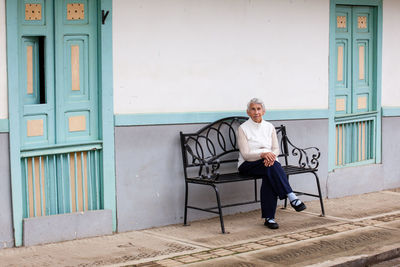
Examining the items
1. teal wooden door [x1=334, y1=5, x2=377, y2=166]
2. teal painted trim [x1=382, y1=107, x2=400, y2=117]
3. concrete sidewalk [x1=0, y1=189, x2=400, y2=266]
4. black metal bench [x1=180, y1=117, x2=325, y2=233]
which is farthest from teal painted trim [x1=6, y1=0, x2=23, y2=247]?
teal painted trim [x1=382, y1=107, x2=400, y2=117]

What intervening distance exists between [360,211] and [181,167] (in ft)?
7.99

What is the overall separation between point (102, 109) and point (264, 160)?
1.86m

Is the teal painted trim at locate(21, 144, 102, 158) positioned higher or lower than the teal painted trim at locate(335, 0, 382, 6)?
lower

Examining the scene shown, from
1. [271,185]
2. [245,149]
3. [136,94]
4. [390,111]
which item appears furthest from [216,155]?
[390,111]

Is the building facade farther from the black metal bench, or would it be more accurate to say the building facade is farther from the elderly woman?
the elderly woman

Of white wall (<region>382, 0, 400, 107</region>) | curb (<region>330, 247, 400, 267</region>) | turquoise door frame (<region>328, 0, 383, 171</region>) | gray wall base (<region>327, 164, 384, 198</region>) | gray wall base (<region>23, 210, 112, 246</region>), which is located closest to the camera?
curb (<region>330, 247, 400, 267</region>)

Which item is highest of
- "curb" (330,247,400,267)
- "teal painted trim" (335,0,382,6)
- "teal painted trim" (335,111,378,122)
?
"teal painted trim" (335,0,382,6)

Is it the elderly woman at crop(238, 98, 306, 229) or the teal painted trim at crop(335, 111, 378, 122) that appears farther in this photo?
the teal painted trim at crop(335, 111, 378, 122)

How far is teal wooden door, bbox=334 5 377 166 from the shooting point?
9984 millimetres

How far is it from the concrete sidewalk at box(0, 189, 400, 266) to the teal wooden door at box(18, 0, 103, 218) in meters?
0.54

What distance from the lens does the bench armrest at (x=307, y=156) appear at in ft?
29.0

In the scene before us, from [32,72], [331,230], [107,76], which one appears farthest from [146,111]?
[331,230]

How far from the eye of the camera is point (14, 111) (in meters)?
6.74

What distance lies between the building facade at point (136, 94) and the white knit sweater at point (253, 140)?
438 mm
